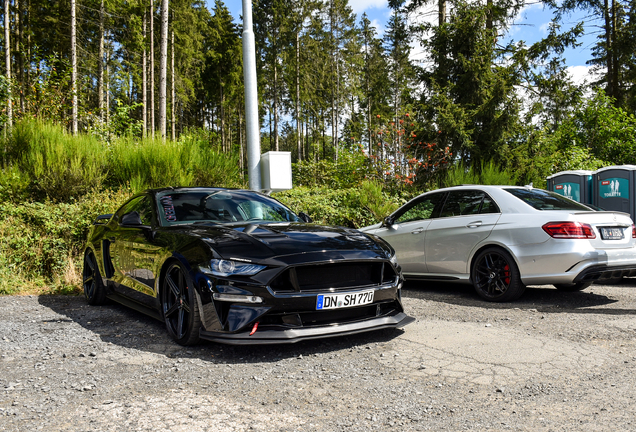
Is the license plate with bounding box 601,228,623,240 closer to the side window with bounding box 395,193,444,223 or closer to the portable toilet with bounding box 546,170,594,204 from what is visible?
the side window with bounding box 395,193,444,223

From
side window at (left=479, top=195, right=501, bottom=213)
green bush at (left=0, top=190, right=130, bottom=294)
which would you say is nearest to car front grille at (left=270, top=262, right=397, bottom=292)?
side window at (left=479, top=195, right=501, bottom=213)

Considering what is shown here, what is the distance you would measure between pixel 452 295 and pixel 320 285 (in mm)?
3455

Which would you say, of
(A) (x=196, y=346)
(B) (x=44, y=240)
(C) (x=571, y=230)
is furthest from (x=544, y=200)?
(B) (x=44, y=240)

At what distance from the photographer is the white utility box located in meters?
7.54

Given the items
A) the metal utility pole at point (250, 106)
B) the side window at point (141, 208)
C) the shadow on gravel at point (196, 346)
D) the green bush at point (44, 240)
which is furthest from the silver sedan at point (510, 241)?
the green bush at point (44, 240)

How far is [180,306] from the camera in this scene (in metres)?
4.18

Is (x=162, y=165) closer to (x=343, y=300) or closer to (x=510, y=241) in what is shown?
(x=510, y=241)

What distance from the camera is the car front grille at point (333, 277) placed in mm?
3855

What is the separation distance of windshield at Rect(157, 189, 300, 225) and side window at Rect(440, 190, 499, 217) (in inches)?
101

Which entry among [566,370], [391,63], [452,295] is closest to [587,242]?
[452,295]

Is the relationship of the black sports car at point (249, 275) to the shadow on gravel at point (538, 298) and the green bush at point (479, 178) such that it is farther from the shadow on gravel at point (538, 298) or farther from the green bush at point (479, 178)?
the green bush at point (479, 178)

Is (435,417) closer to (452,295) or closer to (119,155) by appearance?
(452,295)

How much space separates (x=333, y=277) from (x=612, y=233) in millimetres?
3753

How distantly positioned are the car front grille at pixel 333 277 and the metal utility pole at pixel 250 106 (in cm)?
376
